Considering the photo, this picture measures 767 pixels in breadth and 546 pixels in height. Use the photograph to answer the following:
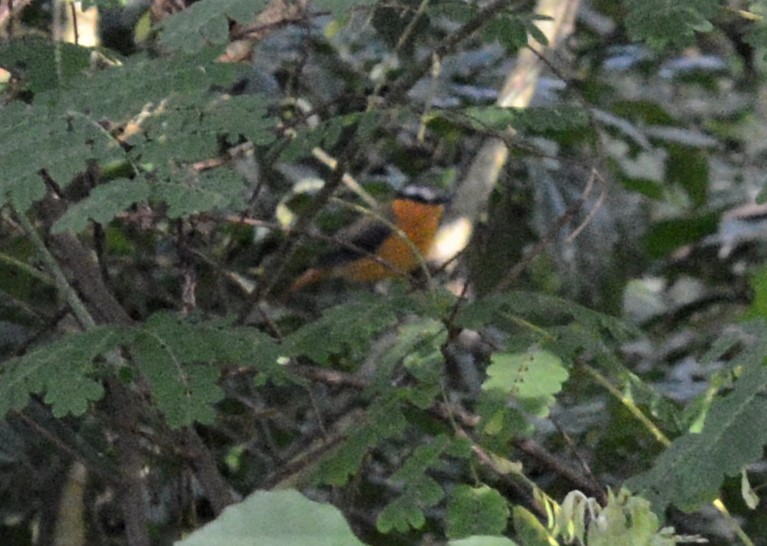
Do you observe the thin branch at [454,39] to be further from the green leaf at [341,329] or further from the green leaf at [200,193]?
the green leaf at [200,193]

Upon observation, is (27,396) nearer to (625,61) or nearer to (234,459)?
(234,459)

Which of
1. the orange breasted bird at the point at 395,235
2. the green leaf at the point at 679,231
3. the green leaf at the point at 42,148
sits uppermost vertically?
the green leaf at the point at 42,148

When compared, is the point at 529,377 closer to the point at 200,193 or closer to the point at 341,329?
the point at 341,329

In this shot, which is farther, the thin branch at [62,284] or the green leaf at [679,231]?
the green leaf at [679,231]

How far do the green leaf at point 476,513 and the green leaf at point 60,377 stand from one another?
1.27ft

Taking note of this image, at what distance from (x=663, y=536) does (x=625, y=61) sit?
219 cm

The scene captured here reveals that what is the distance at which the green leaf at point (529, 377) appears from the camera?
1.19 metres

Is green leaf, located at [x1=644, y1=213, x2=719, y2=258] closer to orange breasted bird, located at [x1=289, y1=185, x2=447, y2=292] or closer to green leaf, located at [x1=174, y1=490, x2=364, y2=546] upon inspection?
orange breasted bird, located at [x1=289, y1=185, x2=447, y2=292]

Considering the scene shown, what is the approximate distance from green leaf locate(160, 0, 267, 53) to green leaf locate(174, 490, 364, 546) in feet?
2.21

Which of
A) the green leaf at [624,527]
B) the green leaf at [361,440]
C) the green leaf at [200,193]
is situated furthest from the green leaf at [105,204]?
the green leaf at [624,527]

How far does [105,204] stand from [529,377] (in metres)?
0.48

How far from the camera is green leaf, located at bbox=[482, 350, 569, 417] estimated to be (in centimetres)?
119

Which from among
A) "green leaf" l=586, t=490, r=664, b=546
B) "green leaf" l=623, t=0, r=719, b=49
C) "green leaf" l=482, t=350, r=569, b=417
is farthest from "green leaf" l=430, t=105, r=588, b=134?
"green leaf" l=586, t=490, r=664, b=546

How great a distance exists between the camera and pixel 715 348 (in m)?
1.14
